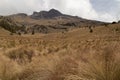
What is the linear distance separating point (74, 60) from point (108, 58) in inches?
51.5

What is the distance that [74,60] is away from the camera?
806cm

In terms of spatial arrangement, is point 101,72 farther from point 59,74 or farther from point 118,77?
point 59,74

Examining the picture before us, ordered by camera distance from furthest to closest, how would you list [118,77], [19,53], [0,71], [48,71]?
[19,53], [0,71], [48,71], [118,77]

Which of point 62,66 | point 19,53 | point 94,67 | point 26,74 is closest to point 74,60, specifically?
point 62,66

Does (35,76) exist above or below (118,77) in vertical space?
below

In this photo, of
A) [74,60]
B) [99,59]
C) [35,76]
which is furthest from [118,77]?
[35,76]

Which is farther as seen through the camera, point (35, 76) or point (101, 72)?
point (35, 76)

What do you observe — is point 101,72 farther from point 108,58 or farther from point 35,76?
point 35,76

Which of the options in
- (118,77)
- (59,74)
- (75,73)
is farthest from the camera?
(59,74)

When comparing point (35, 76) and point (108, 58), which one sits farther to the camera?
point (35, 76)

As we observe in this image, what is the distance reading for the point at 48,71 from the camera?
339 inches

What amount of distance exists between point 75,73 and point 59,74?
721mm

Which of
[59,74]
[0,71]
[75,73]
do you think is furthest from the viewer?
[0,71]

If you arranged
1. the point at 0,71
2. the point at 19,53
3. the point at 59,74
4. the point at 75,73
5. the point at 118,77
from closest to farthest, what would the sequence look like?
the point at 118,77, the point at 75,73, the point at 59,74, the point at 0,71, the point at 19,53
